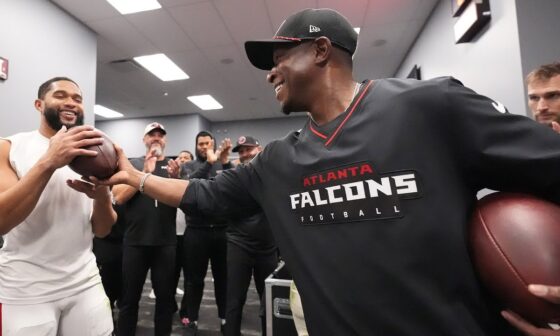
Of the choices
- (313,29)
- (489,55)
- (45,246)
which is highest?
(489,55)

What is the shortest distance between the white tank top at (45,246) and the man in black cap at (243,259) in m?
1.18

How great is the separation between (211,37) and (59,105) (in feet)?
12.4

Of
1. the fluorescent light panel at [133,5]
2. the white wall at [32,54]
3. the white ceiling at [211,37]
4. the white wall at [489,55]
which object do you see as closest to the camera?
the white wall at [489,55]

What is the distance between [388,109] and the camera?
2.83ft

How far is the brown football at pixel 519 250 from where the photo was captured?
2.29ft

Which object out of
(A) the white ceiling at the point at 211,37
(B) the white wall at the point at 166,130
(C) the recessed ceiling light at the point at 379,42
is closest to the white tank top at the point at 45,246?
(A) the white ceiling at the point at 211,37

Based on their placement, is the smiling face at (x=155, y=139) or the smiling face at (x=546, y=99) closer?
the smiling face at (x=546, y=99)

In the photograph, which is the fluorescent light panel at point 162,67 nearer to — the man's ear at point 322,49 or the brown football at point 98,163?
the brown football at point 98,163

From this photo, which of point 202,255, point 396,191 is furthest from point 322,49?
point 202,255

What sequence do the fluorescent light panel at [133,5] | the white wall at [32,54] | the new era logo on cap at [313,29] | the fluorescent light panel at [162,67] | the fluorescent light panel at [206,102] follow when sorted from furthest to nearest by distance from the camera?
the fluorescent light panel at [206,102] → the fluorescent light panel at [162,67] → the fluorescent light panel at [133,5] → the white wall at [32,54] → the new era logo on cap at [313,29]

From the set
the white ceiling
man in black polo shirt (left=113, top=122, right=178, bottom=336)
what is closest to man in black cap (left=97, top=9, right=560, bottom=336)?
man in black polo shirt (left=113, top=122, right=178, bottom=336)

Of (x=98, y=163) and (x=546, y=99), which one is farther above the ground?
(x=546, y=99)

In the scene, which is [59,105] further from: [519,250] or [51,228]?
[519,250]

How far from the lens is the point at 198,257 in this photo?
112 inches
